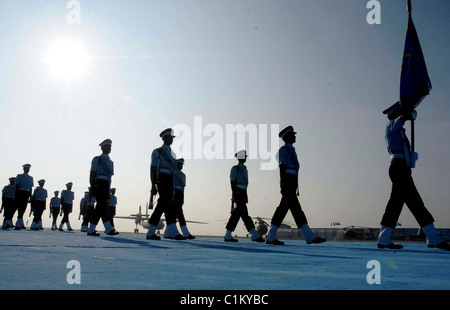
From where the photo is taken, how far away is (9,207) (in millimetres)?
18375

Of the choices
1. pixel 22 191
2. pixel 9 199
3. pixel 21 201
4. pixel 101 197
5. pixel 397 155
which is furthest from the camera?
pixel 9 199

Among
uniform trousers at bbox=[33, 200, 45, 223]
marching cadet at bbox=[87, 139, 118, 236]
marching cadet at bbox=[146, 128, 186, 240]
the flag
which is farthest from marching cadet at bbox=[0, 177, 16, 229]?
the flag

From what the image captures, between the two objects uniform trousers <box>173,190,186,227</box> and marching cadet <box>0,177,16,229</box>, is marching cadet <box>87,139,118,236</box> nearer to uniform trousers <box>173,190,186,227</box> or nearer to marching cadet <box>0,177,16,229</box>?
uniform trousers <box>173,190,186,227</box>

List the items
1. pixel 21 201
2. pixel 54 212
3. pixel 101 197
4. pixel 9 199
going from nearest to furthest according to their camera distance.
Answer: pixel 101 197
pixel 21 201
pixel 9 199
pixel 54 212

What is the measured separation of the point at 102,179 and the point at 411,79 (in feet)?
26.5

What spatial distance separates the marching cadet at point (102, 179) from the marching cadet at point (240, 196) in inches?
135

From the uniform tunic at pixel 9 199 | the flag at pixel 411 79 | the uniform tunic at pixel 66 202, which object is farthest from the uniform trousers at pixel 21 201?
the flag at pixel 411 79

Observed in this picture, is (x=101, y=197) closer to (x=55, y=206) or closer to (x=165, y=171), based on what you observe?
(x=165, y=171)

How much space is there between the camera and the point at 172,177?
9.62 metres

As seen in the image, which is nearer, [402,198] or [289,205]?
[402,198]

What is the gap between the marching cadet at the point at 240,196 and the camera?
11.1 metres

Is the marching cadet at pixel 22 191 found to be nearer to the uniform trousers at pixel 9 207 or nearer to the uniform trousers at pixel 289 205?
the uniform trousers at pixel 9 207

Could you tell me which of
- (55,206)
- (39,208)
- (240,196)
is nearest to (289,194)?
(240,196)
